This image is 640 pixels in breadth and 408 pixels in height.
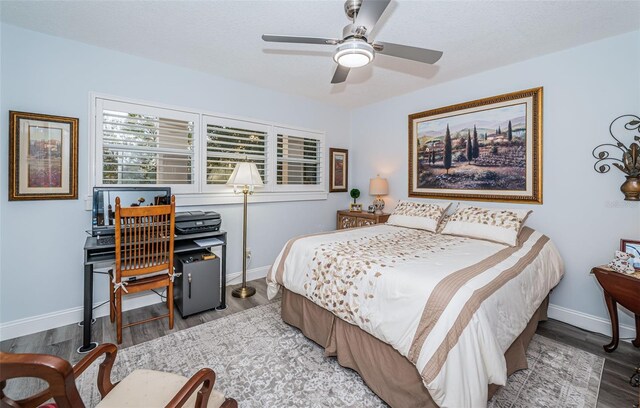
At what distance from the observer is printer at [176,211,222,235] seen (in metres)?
2.89

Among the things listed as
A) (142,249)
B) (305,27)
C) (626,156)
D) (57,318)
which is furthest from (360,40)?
(57,318)

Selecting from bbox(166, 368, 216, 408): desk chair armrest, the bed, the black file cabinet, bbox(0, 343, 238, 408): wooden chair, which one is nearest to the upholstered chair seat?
bbox(0, 343, 238, 408): wooden chair

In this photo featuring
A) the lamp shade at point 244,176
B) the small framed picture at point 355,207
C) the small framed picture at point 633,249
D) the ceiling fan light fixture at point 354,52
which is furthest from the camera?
the small framed picture at point 355,207

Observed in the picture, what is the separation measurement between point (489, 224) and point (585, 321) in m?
1.23

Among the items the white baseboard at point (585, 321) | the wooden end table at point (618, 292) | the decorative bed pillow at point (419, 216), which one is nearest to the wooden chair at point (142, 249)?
the decorative bed pillow at point (419, 216)

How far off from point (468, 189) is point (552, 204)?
2.72 feet

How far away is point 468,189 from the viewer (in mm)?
3504

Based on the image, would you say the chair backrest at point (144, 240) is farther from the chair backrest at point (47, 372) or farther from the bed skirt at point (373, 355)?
the chair backrest at point (47, 372)

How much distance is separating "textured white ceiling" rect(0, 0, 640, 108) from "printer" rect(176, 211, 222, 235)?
1.64 m

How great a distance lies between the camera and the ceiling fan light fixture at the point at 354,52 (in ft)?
5.90

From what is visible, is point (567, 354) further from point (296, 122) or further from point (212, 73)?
point (212, 73)

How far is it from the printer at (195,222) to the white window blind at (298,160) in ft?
4.26

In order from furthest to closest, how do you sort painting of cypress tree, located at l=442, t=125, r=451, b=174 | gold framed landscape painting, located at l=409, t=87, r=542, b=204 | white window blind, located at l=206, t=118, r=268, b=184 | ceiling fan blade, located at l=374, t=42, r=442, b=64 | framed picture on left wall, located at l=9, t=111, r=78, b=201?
painting of cypress tree, located at l=442, t=125, r=451, b=174 < white window blind, located at l=206, t=118, r=268, b=184 < gold framed landscape painting, located at l=409, t=87, r=542, b=204 < framed picture on left wall, located at l=9, t=111, r=78, b=201 < ceiling fan blade, located at l=374, t=42, r=442, b=64

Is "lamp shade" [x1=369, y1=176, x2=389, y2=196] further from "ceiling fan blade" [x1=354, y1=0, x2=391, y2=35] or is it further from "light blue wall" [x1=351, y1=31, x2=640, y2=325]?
"ceiling fan blade" [x1=354, y1=0, x2=391, y2=35]
